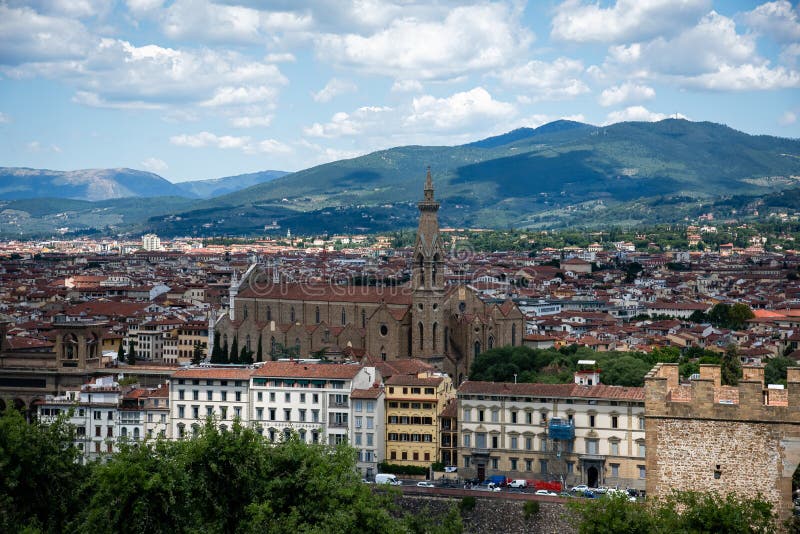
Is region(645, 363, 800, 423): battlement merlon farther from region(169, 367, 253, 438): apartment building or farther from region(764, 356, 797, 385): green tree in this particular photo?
region(764, 356, 797, 385): green tree

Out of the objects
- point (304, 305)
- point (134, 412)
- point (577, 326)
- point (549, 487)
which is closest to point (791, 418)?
point (549, 487)

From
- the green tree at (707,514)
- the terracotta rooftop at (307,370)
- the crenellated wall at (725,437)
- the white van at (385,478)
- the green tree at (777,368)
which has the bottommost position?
the white van at (385,478)

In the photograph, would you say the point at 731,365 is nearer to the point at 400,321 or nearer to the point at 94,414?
the point at 400,321

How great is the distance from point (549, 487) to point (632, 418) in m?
4.66

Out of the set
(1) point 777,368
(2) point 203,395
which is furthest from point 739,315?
(2) point 203,395

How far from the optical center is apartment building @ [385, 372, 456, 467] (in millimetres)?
59384

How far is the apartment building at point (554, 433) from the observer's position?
54.8 metres

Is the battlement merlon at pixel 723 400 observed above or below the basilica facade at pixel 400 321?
above

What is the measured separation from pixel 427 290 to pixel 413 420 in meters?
18.9

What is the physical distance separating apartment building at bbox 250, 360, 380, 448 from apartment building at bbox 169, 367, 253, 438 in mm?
693

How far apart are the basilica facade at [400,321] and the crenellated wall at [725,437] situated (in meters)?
54.5

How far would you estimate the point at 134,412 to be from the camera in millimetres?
61281

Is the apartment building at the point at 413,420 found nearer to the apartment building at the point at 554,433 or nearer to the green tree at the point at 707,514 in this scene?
the apartment building at the point at 554,433

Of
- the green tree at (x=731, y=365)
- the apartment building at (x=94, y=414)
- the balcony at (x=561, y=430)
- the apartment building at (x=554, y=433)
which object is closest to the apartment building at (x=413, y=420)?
the apartment building at (x=554, y=433)
